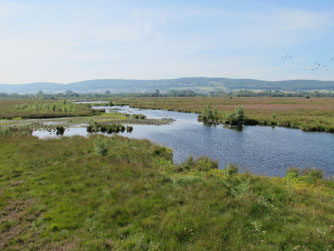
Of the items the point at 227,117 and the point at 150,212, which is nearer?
the point at 150,212

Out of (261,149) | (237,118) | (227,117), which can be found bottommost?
(261,149)

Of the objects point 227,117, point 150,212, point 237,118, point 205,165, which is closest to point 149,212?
point 150,212

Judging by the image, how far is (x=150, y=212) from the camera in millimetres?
10055

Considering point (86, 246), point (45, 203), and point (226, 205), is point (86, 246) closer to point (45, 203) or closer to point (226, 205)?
point (45, 203)

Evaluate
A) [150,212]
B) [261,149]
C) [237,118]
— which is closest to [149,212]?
[150,212]

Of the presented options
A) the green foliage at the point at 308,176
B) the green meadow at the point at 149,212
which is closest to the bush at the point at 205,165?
the green meadow at the point at 149,212

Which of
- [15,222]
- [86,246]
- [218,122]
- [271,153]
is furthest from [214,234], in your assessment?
[218,122]

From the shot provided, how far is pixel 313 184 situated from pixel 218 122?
50236 millimetres

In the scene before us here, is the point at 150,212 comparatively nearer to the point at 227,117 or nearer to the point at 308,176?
the point at 308,176

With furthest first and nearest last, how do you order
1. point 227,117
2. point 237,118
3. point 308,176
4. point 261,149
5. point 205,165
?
1. point 227,117
2. point 237,118
3. point 261,149
4. point 205,165
5. point 308,176

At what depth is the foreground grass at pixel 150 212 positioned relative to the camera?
A: 8000 mm

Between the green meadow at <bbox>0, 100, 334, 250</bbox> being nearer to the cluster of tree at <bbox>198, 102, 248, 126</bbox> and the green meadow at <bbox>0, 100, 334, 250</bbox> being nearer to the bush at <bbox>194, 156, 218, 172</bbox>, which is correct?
the bush at <bbox>194, 156, 218, 172</bbox>

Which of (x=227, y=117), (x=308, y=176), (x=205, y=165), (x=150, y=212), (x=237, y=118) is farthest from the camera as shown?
(x=227, y=117)

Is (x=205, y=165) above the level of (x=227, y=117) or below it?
below
